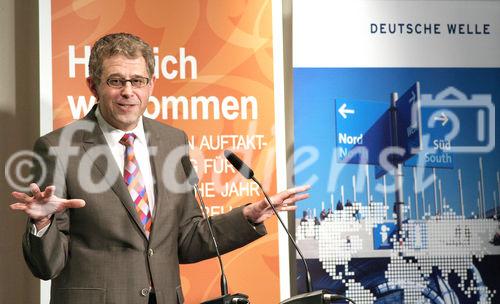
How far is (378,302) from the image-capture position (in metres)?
3.71

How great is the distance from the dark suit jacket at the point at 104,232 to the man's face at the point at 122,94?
0.11m

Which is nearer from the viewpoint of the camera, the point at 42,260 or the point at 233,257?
the point at 42,260

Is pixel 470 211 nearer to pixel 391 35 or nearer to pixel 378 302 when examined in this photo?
pixel 378 302

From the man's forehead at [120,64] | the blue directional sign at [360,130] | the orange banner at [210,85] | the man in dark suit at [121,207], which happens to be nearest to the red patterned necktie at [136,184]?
the man in dark suit at [121,207]

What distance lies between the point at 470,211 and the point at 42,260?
7.96 feet

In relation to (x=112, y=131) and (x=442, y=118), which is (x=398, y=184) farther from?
(x=112, y=131)

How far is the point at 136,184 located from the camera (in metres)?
2.67

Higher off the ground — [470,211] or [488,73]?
[488,73]

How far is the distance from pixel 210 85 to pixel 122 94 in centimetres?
112

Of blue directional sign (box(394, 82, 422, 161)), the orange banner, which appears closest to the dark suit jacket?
the orange banner

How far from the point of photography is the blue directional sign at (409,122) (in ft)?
12.4

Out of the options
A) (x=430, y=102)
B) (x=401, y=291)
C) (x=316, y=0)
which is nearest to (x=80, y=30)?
(x=316, y=0)

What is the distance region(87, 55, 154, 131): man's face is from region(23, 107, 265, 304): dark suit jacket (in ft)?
0.35

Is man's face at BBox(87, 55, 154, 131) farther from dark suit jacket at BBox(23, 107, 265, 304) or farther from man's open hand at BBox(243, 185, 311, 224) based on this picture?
man's open hand at BBox(243, 185, 311, 224)
